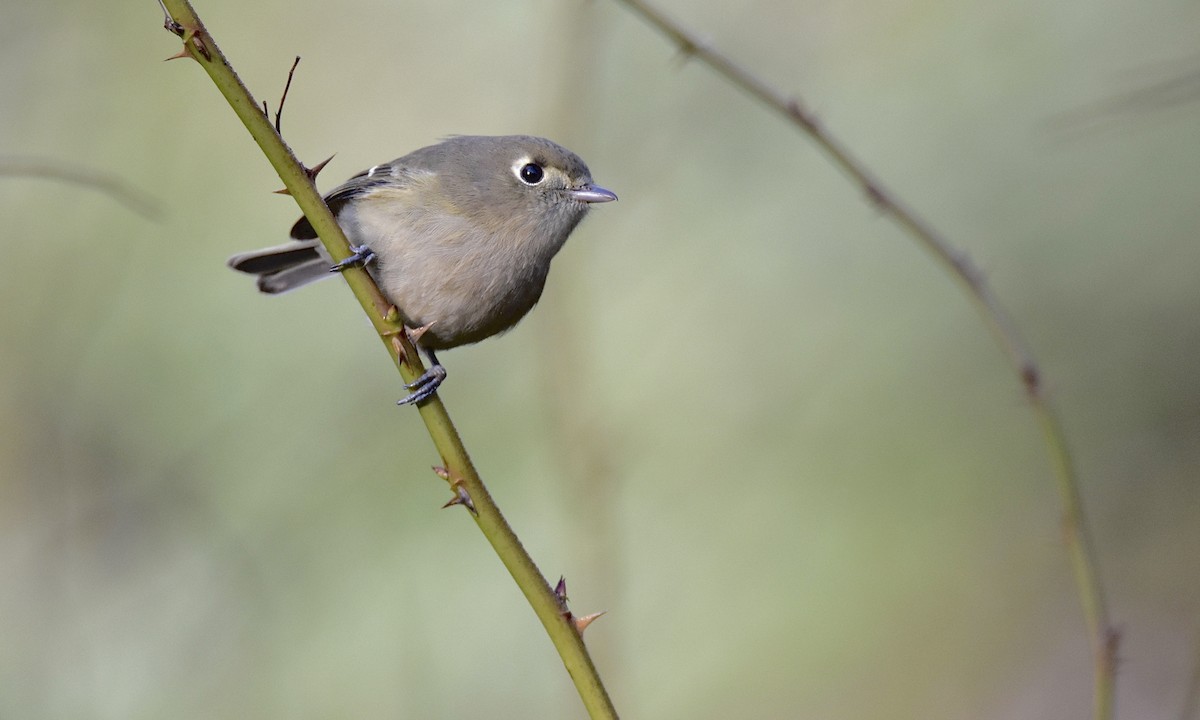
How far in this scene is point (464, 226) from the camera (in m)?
4.16

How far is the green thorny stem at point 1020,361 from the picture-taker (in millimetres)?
2574

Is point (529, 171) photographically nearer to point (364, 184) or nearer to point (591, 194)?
point (591, 194)

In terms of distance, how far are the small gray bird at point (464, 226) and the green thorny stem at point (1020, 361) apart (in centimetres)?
142

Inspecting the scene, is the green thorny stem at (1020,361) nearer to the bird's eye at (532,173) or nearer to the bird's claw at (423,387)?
the bird's claw at (423,387)

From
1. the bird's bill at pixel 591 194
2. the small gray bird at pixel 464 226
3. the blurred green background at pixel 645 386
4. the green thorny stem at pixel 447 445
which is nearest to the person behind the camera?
the green thorny stem at pixel 447 445

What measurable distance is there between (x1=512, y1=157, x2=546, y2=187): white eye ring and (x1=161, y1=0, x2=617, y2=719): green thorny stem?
1892mm

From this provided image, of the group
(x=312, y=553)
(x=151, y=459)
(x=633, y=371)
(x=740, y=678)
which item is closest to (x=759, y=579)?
(x=740, y=678)

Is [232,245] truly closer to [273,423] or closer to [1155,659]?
[273,423]

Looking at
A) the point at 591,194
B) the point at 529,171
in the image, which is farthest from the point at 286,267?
the point at 591,194

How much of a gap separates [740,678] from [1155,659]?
2.46m

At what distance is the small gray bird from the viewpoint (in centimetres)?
402

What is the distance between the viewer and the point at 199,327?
6168 millimetres

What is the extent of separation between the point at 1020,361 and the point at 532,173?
2.28m

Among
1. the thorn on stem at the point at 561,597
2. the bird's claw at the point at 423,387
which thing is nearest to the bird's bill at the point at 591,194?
the bird's claw at the point at 423,387
